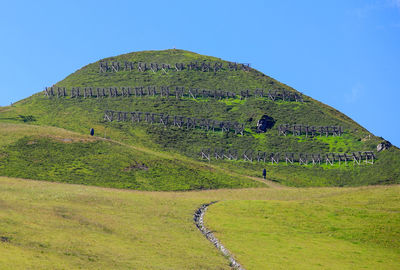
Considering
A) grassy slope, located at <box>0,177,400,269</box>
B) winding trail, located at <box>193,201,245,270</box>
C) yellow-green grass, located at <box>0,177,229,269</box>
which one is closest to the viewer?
yellow-green grass, located at <box>0,177,229,269</box>

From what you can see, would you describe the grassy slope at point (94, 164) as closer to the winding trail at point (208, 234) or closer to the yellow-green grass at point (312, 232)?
the winding trail at point (208, 234)

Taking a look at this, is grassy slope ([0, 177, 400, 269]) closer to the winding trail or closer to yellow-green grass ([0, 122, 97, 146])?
the winding trail

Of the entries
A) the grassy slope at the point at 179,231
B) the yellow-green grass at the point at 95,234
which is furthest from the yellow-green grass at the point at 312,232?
the yellow-green grass at the point at 95,234

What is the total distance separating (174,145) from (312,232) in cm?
9114

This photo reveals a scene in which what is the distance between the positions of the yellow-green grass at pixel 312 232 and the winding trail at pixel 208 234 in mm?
813

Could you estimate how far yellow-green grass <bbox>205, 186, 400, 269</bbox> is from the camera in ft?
166

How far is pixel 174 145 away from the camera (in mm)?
151250

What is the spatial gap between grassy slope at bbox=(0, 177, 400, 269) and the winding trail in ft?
2.94

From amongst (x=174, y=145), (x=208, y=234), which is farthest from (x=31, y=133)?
(x=208, y=234)

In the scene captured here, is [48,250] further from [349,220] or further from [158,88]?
[158,88]

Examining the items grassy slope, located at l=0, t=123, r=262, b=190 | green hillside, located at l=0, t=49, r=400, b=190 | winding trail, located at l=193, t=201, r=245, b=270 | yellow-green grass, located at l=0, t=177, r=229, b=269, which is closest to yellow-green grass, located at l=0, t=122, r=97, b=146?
grassy slope, located at l=0, t=123, r=262, b=190

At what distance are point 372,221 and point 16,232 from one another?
49.5 meters

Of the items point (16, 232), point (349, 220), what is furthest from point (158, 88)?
point (16, 232)

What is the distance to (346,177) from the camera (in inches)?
5335
